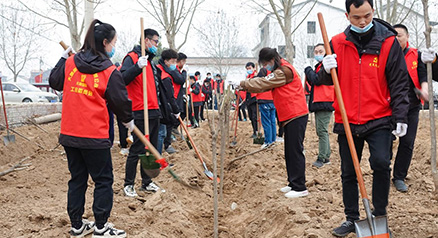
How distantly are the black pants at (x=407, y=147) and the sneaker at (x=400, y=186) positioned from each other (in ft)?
0.14

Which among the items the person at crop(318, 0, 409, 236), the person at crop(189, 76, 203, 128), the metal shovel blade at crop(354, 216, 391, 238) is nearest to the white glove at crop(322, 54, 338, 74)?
the person at crop(318, 0, 409, 236)

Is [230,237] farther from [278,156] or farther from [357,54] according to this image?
[278,156]

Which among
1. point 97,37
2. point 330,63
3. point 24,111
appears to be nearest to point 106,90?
point 97,37

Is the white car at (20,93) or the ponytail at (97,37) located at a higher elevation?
the ponytail at (97,37)

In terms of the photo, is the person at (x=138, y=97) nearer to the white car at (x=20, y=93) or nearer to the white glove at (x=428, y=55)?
the white glove at (x=428, y=55)

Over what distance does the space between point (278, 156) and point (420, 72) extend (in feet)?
11.2

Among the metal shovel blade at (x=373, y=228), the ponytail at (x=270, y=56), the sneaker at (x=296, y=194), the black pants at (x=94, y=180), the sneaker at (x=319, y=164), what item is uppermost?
the ponytail at (x=270, y=56)

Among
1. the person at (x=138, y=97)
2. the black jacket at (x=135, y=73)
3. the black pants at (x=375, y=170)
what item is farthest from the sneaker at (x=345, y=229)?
the black jacket at (x=135, y=73)

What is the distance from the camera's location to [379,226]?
9.09ft

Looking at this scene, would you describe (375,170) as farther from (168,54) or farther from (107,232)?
(168,54)

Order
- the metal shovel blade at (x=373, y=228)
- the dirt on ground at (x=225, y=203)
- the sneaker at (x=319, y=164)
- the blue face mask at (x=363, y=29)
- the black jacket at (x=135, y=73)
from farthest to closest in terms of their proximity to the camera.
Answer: the sneaker at (x=319, y=164), the black jacket at (x=135, y=73), the dirt on ground at (x=225, y=203), the blue face mask at (x=363, y=29), the metal shovel blade at (x=373, y=228)

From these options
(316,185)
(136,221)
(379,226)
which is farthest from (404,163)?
(136,221)

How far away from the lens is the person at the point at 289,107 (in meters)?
4.56

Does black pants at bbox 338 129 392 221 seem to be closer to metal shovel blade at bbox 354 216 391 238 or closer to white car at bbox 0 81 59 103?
metal shovel blade at bbox 354 216 391 238
